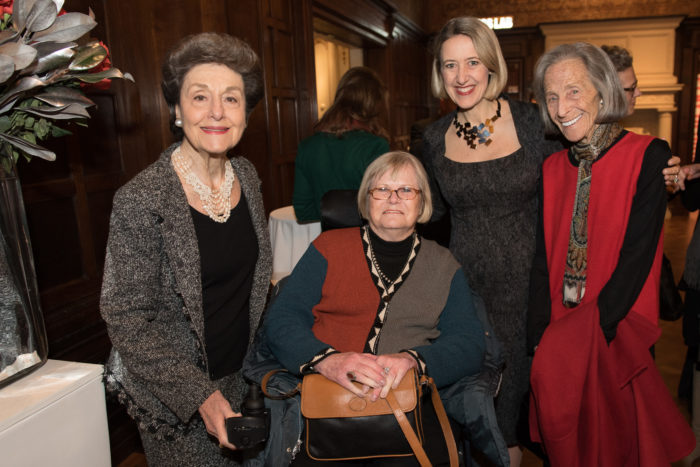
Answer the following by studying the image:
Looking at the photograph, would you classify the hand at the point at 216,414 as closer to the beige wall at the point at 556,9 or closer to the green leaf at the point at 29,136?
the green leaf at the point at 29,136

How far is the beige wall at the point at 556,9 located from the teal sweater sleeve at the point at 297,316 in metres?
10.0

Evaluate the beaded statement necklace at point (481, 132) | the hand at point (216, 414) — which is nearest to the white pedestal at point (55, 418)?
the hand at point (216, 414)

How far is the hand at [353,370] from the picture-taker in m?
1.53

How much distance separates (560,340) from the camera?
166 cm

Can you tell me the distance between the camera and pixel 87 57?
1.12m

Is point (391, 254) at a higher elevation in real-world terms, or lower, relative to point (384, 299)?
higher

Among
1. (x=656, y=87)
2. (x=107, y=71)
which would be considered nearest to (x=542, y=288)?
(x=107, y=71)

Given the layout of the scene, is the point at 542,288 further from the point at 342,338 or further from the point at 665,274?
the point at 342,338

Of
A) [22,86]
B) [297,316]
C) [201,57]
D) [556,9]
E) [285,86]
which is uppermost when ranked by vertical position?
[556,9]

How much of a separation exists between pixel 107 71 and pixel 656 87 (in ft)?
35.9

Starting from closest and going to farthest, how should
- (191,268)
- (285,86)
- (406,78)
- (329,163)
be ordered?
(191,268) < (329,163) < (285,86) < (406,78)

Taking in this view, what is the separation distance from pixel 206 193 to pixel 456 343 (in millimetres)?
888

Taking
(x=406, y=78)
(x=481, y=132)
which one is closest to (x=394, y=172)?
(x=481, y=132)

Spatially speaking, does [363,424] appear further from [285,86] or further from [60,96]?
[285,86]
